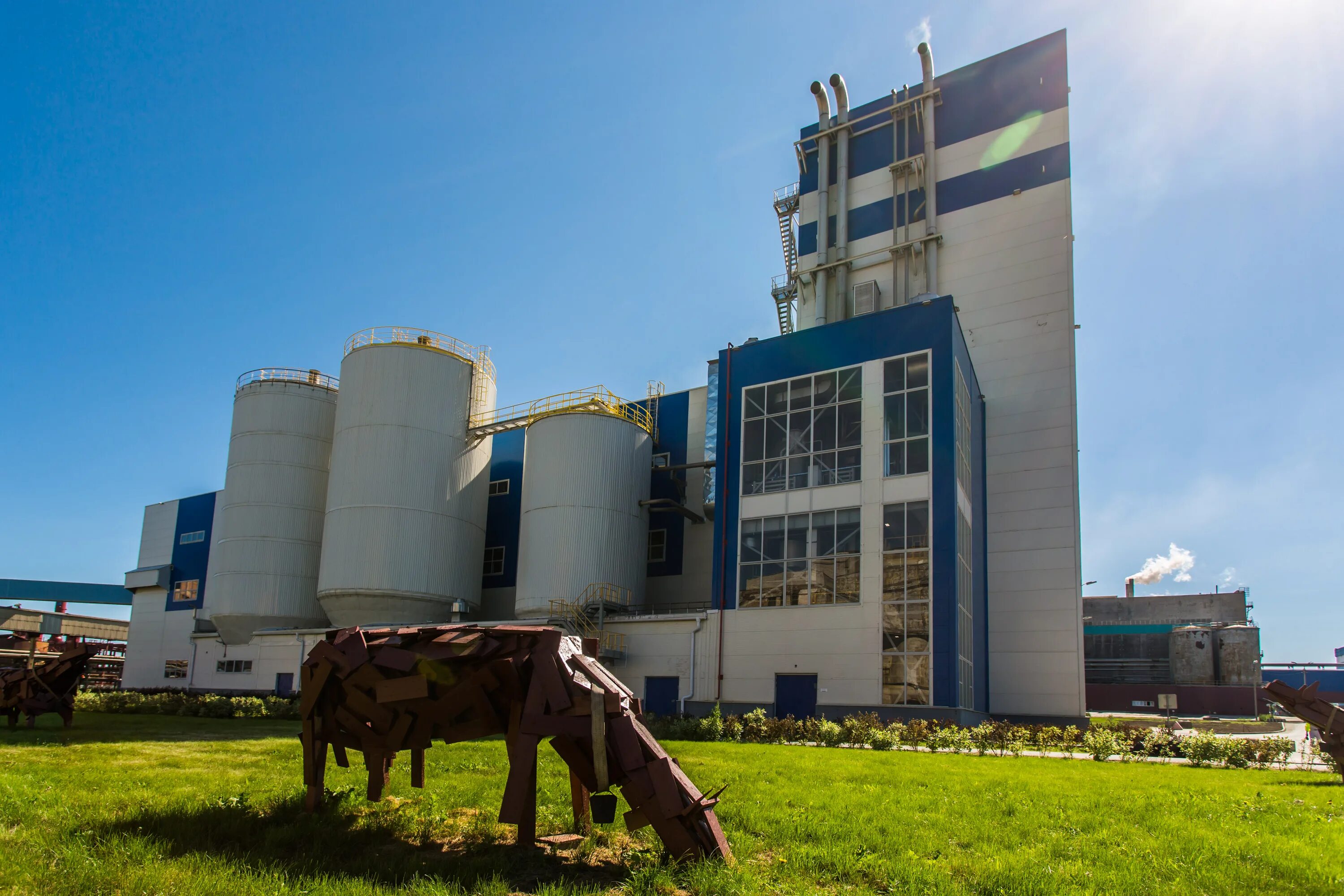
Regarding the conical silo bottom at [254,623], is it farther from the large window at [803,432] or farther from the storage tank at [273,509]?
the large window at [803,432]

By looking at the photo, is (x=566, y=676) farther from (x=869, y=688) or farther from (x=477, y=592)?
(x=477, y=592)

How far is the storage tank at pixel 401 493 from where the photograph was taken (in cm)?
4362

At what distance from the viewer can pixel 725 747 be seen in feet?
76.3

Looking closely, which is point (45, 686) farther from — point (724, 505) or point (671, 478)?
point (671, 478)

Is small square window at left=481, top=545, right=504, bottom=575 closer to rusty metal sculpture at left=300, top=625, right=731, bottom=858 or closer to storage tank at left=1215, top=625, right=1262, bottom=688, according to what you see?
rusty metal sculpture at left=300, top=625, right=731, bottom=858

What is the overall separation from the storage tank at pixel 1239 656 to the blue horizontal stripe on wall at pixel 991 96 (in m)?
44.3

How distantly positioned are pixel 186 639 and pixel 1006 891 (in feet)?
198

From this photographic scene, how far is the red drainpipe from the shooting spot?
36031mm

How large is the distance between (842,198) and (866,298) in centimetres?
683

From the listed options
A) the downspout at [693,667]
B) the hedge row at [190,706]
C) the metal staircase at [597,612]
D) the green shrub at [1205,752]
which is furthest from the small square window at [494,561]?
the green shrub at [1205,752]

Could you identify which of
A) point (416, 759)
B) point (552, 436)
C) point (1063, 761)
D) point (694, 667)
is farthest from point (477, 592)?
point (416, 759)

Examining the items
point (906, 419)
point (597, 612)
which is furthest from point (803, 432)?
point (597, 612)

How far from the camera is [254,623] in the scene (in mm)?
48562

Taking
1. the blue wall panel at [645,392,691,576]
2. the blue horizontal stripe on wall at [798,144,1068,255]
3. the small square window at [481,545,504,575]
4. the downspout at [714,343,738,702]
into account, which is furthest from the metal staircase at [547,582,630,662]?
the blue horizontal stripe on wall at [798,144,1068,255]
